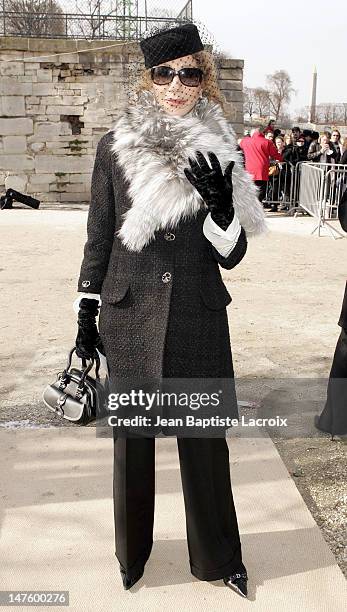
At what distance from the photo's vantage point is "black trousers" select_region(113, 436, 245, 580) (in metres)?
2.35

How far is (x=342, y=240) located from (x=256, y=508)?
7.79 metres

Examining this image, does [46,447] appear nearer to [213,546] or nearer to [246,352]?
[213,546]

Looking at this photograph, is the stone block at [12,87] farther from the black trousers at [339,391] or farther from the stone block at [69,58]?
the black trousers at [339,391]

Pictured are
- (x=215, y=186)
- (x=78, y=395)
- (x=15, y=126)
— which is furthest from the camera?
(x=15, y=126)

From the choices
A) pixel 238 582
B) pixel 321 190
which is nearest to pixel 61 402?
pixel 238 582

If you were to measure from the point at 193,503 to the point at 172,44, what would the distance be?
1618 mm

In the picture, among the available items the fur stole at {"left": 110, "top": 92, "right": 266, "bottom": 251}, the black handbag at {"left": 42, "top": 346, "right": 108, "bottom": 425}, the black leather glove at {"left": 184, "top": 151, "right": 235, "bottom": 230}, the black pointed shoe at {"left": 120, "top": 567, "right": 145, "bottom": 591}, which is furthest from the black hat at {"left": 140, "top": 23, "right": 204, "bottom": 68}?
the black pointed shoe at {"left": 120, "top": 567, "right": 145, "bottom": 591}

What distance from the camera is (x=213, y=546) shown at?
2406 millimetres

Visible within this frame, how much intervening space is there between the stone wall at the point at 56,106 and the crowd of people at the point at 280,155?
204cm

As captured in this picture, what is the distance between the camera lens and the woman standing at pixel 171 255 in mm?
2213

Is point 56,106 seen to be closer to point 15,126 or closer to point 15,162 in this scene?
point 15,126

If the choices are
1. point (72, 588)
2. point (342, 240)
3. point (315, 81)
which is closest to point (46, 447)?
point (72, 588)

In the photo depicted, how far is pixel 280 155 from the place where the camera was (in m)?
13.0

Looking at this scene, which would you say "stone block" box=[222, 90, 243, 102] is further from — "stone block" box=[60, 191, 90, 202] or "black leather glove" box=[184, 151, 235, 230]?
"black leather glove" box=[184, 151, 235, 230]
